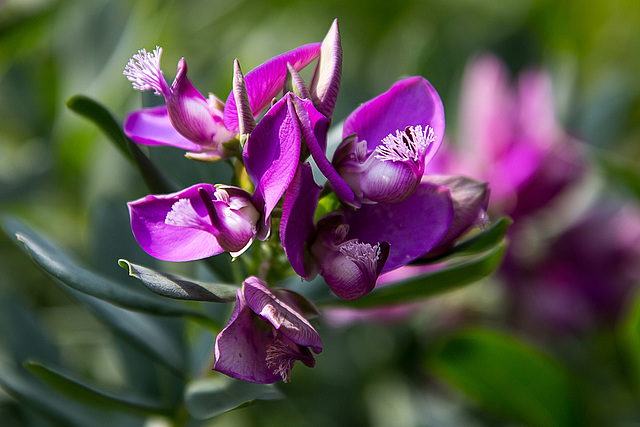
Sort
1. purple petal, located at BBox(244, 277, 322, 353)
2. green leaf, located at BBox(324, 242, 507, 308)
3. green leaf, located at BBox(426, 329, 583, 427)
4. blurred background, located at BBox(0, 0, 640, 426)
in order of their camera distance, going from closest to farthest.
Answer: purple petal, located at BBox(244, 277, 322, 353) → green leaf, located at BBox(324, 242, 507, 308) → green leaf, located at BBox(426, 329, 583, 427) → blurred background, located at BBox(0, 0, 640, 426)

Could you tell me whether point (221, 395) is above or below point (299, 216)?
below

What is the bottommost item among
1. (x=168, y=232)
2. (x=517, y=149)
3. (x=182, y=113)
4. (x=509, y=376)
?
(x=509, y=376)

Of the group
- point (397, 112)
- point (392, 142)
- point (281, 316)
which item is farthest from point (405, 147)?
point (281, 316)

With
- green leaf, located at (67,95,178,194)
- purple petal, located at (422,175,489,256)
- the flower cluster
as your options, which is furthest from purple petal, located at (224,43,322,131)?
purple petal, located at (422,175,489,256)

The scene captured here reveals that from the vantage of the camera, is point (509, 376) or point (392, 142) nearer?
point (392, 142)

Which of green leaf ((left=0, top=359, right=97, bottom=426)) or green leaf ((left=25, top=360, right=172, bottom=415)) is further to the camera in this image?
green leaf ((left=0, top=359, right=97, bottom=426))

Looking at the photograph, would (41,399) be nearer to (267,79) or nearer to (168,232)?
(168,232)

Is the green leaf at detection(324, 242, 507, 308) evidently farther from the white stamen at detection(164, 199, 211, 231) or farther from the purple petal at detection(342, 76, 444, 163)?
the white stamen at detection(164, 199, 211, 231)
